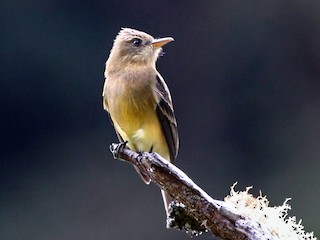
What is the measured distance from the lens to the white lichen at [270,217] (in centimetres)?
420

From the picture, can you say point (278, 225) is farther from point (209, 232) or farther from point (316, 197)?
point (316, 197)

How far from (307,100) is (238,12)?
118cm

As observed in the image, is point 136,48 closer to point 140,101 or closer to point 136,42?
point 136,42

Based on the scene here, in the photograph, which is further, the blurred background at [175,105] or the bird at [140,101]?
the blurred background at [175,105]

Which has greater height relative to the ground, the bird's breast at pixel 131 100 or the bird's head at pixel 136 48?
the bird's head at pixel 136 48

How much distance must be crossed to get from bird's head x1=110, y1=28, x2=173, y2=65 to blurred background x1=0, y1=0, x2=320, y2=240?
4306 millimetres

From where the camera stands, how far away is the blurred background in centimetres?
1050

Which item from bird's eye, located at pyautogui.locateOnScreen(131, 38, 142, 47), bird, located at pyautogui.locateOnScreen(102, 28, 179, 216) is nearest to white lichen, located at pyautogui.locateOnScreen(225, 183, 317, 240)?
bird, located at pyautogui.locateOnScreen(102, 28, 179, 216)

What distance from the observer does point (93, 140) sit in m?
10.7

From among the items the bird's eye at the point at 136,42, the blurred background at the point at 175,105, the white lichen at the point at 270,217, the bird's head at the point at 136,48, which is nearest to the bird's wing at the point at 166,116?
the bird's head at the point at 136,48

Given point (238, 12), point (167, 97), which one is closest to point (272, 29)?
point (238, 12)

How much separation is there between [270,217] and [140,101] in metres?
1.43

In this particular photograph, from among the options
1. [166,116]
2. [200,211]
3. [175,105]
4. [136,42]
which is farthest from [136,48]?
[175,105]

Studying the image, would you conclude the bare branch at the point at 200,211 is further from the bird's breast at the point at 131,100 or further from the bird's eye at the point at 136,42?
the bird's eye at the point at 136,42
